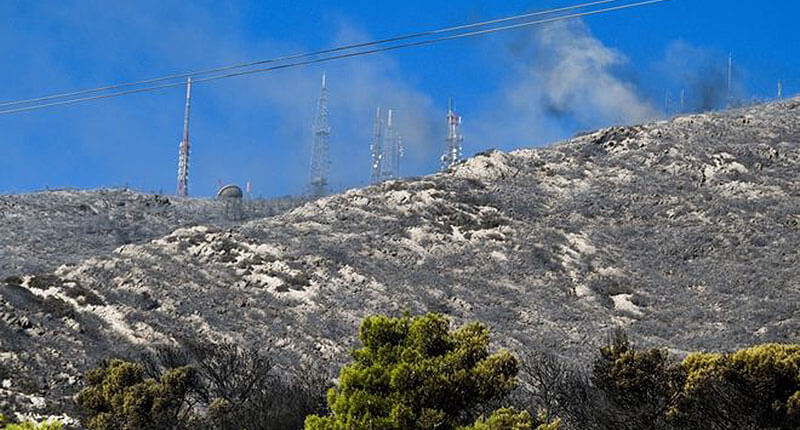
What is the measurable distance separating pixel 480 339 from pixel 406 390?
9.56 ft

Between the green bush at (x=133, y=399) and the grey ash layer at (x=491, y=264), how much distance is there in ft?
18.1

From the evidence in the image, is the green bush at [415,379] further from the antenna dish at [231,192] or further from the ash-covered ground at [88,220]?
the antenna dish at [231,192]

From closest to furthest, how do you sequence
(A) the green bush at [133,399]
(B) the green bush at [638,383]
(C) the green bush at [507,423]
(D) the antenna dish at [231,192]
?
(C) the green bush at [507,423]
(B) the green bush at [638,383]
(A) the green bush at [133,399]
(D) the antenna dish at [231,192]

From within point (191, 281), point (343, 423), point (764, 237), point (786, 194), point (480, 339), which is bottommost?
point (343, 423)

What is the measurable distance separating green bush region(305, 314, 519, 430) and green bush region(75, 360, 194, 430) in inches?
432

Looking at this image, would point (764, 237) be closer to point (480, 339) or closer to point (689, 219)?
point (689, 219)

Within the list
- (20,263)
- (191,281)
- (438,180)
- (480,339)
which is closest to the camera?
(480,339)

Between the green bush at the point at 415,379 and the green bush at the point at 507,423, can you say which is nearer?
the green bush at the point at 507,423

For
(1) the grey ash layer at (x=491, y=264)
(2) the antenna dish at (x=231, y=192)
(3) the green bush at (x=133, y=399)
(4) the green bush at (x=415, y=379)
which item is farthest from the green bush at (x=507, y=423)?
(2) the antenna dish at (x=231, y=192)

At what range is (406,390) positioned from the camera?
22.2m

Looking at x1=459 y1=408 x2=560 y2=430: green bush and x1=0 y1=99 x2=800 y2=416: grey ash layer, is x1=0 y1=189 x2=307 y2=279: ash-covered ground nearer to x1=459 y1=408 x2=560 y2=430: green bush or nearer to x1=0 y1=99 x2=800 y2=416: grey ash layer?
x1=0 y1=99 x2=800 y2=416: grey ash layer

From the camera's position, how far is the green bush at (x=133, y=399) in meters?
32.2

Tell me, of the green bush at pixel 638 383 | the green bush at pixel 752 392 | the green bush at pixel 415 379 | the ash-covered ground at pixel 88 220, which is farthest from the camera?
the ash-covered ground at pixel 88 220

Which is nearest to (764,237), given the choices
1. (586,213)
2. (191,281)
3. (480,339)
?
(586,213)
